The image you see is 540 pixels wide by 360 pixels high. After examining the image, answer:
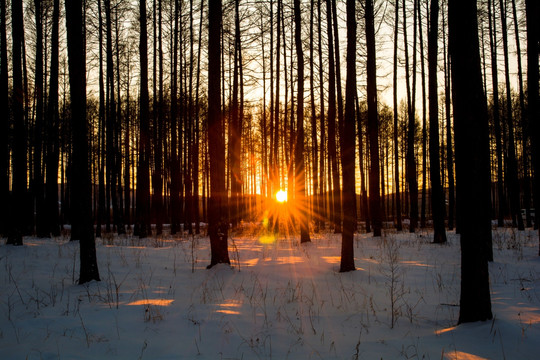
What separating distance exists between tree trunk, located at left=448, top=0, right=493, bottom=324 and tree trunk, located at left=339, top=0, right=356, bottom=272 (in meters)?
2.74

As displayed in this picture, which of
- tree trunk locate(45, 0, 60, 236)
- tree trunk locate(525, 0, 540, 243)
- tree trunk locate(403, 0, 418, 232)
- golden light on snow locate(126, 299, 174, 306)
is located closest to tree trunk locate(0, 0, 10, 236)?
tree trunk locate(45, 0, 60, 236)

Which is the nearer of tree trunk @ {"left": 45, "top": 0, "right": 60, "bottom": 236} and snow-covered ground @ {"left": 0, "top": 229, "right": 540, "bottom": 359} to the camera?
snow-covered ground @ {"left": 0, "top": 229, "right": 540, "bottom": 359}

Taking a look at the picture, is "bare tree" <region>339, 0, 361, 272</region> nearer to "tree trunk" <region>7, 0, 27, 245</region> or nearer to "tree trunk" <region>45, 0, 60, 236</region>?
"tree trunk" <region>7, 0, 27, 245</region>

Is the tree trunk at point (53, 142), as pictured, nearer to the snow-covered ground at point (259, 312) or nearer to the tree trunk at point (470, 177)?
the snow-covered ground at point (259, 312)

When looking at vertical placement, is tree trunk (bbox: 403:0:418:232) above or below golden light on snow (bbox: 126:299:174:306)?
above

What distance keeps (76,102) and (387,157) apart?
2790cm

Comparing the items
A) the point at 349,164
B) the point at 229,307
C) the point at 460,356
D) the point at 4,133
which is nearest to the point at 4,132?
the point at 4,133

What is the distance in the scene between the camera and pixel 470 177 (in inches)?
139

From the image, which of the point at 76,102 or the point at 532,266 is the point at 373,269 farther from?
the point at 76,102

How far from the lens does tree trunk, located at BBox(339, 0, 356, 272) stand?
6.30m

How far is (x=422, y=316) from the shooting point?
4.03 metres

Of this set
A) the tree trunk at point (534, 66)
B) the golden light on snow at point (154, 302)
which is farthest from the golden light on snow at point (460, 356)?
the tree trunk at point (534, 66)

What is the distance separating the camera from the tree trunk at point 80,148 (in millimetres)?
5539

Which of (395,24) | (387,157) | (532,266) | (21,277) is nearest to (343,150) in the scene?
(532,266)
